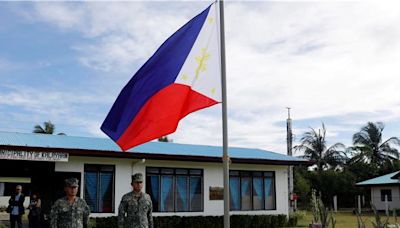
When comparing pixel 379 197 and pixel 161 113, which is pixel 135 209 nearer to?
pixel 161 113

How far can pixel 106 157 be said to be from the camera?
18.7 meters

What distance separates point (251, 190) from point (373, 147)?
103ft

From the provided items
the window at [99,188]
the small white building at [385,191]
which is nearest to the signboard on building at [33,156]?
the window at [99,188]

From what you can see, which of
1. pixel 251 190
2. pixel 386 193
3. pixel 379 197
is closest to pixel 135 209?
pixel 251 190

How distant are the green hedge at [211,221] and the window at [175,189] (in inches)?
29.0

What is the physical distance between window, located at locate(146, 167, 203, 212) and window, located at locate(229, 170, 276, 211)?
1.56m

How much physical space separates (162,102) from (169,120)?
0.27 meters

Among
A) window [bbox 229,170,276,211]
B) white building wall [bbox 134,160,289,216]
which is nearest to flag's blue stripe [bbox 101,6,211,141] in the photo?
white building wall [bbox 134,160,289,216]

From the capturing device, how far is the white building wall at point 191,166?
18.4 metres

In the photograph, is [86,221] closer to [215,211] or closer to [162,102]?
[162,102]

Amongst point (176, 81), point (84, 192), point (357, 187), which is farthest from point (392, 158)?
point (176, 81)

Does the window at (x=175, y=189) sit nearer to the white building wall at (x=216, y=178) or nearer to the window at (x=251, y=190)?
the white building wall at (x=216, y=178)

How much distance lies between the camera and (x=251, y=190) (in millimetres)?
22047

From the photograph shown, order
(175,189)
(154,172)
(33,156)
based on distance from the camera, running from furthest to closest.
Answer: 1. (175,189)
2. (154,172)
3. (33,156)
